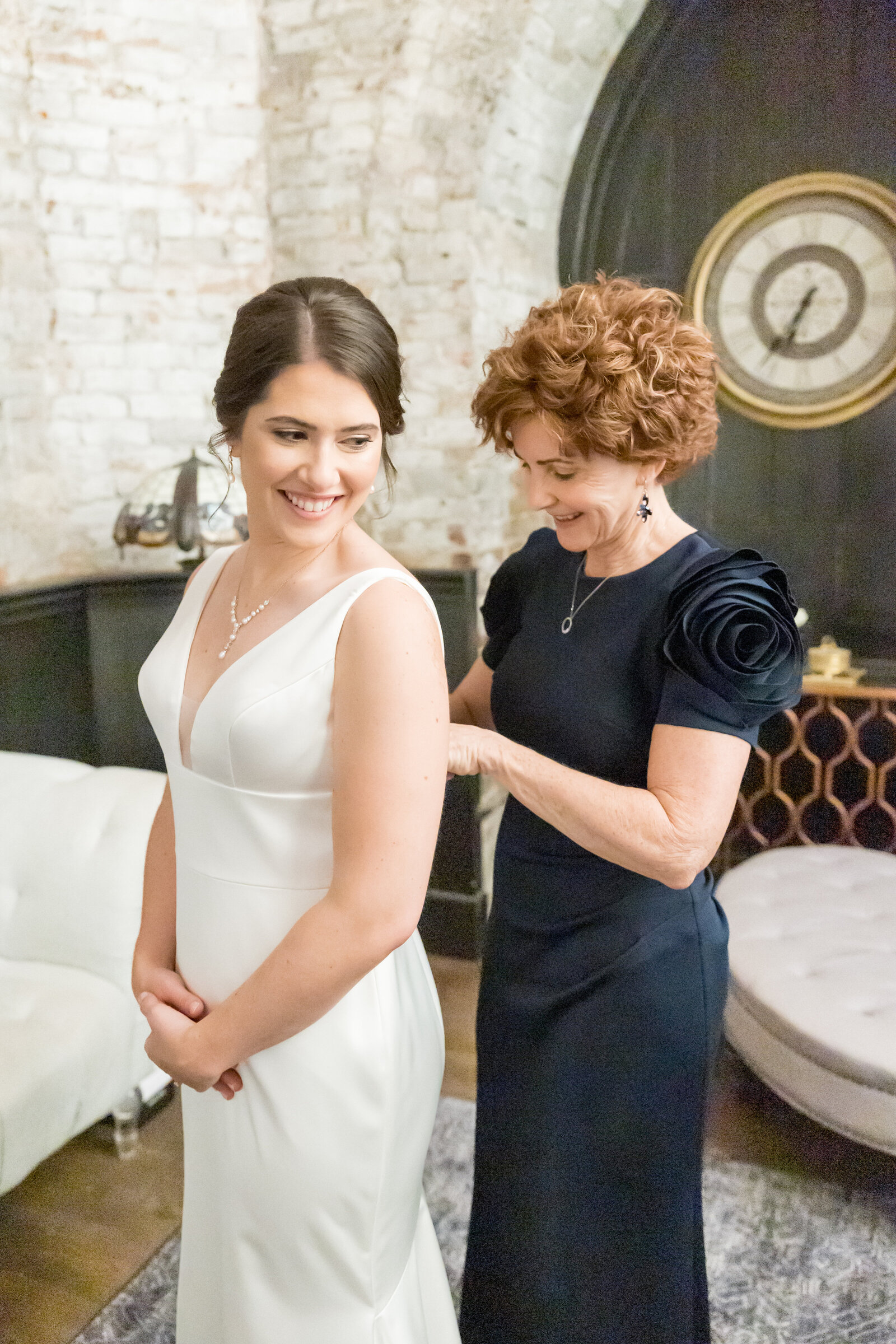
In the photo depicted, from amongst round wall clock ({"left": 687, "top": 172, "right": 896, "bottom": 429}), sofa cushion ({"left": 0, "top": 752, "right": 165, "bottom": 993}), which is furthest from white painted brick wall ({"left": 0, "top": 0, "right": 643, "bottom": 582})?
sofa cushion ({"left": 0, "top": 752, "right": 165, "bottom": 993})

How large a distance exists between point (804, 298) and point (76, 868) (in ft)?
8.97

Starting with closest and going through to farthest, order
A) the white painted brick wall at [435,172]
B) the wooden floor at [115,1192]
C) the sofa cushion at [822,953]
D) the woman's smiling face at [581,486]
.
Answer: the woman's smiling face at [581,486] < the wooden floor at [115,1192] < the sofa cushion at [822,953] < the white painted brick wall at [435,172]

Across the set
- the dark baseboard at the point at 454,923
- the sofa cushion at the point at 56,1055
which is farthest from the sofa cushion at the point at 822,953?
the sofa cushion at the point at 56,1055

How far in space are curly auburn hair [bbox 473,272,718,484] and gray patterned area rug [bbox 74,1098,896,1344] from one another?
5.36 ft

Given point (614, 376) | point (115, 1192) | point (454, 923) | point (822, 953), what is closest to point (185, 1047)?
point (614, 376)

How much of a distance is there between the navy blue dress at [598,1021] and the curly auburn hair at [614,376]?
163mm

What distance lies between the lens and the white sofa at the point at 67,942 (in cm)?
200

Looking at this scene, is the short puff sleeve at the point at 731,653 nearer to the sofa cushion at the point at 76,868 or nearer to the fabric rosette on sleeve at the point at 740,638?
the fabric rosette on sleeve at the point at 740,638

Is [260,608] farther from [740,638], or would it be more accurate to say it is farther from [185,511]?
[185,511]

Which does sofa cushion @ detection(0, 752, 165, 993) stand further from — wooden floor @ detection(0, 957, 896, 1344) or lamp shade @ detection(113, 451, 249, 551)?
lamp shade @ detection(113, 451, 249, 551)

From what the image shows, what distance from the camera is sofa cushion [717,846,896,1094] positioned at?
82.2 inches

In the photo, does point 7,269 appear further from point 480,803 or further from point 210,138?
point 480,803

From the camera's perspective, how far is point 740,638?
1.21 m

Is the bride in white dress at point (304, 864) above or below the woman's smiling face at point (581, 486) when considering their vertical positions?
below
